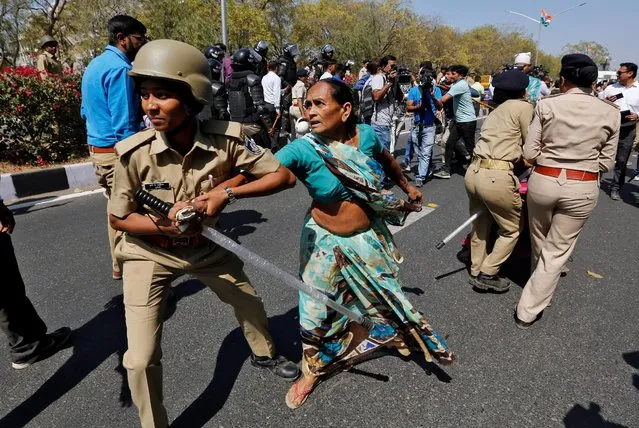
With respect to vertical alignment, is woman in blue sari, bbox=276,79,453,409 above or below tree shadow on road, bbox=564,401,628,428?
above

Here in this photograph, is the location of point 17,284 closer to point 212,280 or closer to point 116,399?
point 116,399

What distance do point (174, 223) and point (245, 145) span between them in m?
0.51

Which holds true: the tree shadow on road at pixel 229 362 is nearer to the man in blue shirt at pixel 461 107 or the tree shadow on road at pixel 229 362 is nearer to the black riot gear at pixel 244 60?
the black riot gear at pixel 244 60

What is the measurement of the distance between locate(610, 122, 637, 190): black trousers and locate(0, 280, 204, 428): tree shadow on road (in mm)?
6028

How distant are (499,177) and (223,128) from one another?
2186mm

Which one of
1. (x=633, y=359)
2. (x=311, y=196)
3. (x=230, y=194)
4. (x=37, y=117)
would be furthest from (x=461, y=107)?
(x=37, y=117)

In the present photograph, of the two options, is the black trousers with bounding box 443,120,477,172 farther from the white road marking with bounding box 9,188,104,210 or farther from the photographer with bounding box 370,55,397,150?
the white road marking with bounding box 9,188,104,210

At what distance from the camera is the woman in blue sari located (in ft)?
6.59

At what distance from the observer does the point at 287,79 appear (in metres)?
9.00

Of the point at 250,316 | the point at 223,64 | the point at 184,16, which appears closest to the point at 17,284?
the point at 250,316

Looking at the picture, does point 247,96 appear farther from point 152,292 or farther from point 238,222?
point 152,292

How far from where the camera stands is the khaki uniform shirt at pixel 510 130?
3145 millimetres

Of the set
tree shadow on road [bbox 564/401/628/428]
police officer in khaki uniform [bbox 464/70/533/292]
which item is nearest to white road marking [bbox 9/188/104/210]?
police officer in khaki uniform [bbox 464/70/533/292]

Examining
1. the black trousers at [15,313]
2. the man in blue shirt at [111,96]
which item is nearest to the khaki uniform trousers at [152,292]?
the black trousers at [15,313]
